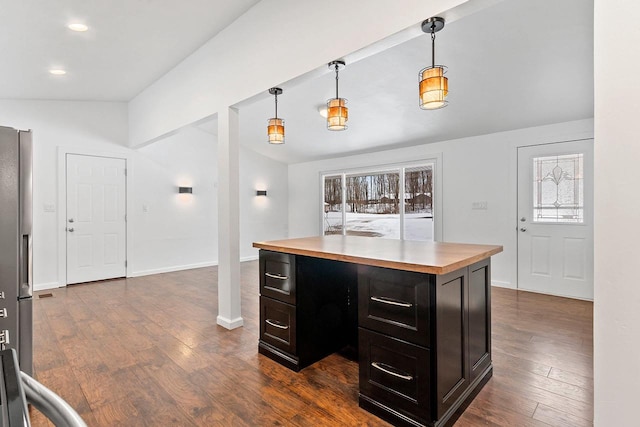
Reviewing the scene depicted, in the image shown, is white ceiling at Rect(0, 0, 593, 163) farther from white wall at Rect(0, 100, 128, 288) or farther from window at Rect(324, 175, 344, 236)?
window at Rect(324, 175, 344, 236)

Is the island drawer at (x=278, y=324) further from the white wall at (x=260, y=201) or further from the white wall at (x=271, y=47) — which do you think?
the white wall at (x=260, y=201)

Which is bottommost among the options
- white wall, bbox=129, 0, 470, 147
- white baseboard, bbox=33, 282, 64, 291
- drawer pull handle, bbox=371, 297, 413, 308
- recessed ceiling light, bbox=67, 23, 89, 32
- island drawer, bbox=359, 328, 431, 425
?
white baseboard, bbox=33, 282, 64, 291

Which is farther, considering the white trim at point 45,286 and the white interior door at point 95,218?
the white interior door at point 95,218

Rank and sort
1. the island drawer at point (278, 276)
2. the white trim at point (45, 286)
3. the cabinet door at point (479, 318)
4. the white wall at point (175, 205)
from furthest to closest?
the white wall at point (175, 205)
the white trim at point (45, 286)
the island drawer at point (278, 276)
the cabinet door at point (479, 318)

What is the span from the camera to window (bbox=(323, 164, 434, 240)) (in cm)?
574

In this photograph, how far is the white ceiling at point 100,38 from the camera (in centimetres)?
281

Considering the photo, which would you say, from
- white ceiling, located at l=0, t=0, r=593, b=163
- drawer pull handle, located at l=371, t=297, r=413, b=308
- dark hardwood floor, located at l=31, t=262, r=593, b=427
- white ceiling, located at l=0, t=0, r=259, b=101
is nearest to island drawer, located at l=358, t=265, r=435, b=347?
drawer pull handle, located at l=371, t=297, r=413, b=308

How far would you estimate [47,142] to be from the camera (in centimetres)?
496

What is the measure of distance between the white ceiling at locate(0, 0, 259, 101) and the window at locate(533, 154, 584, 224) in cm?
400

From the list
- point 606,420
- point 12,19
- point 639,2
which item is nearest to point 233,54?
point 12,19

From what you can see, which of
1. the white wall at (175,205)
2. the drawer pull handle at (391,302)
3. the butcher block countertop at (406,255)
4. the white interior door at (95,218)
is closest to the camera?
the butcher block countertop at (406,255)

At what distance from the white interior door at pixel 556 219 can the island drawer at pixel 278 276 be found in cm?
365

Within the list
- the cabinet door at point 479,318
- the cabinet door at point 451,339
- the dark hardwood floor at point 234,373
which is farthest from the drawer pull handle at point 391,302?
the dark hardwood floor at point 234,373

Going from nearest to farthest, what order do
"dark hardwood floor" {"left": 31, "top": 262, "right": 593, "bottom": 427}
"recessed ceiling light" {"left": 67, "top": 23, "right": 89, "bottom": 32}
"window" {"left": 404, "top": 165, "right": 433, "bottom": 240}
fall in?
"dark hardwood floor" {"left": 31, "top": 262, "right": 593, "bottom": 427} → "recessed ceiling light" {"left": 67, "top": 23, "right": 89, "bottom": 32} → "window" {"left": 404, "top": 165, "right": 433, "bottom": 240}
